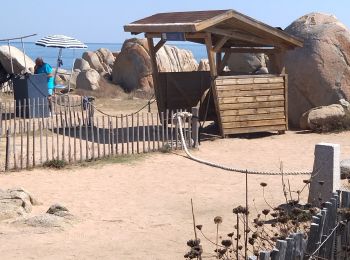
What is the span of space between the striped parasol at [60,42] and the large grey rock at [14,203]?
43.2 ft

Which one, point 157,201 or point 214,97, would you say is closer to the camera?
point 157,201

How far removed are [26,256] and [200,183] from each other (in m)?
4.71

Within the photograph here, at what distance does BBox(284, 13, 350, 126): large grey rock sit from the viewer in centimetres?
1911

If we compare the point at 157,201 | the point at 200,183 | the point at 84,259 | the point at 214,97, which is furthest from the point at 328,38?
the point at 84,259

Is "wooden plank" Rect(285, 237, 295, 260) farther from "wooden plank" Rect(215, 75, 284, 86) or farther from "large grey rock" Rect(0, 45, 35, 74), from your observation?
"large grey rock" Rect(0, 45, 35, 74)

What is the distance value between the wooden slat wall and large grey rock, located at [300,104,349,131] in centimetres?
86

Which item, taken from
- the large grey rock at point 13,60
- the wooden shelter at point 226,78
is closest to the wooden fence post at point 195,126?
the wooden shelter at point 226,78

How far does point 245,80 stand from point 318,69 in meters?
3.21

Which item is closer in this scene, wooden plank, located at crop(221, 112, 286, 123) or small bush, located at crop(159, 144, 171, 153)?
small bush, located at crop(159, 144, 171, 153)

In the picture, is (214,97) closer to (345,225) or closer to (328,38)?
(328,38)

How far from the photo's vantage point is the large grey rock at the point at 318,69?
62.7ft

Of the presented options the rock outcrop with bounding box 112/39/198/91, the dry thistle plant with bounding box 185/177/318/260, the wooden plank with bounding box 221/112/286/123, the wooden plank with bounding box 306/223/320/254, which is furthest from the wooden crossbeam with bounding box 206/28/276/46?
the wooden plank with bounding box 306/223/320/254

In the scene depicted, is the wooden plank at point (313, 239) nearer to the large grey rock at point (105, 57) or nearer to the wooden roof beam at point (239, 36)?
the wooden roof beam at point (239, 36)

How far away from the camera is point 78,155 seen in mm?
13508
